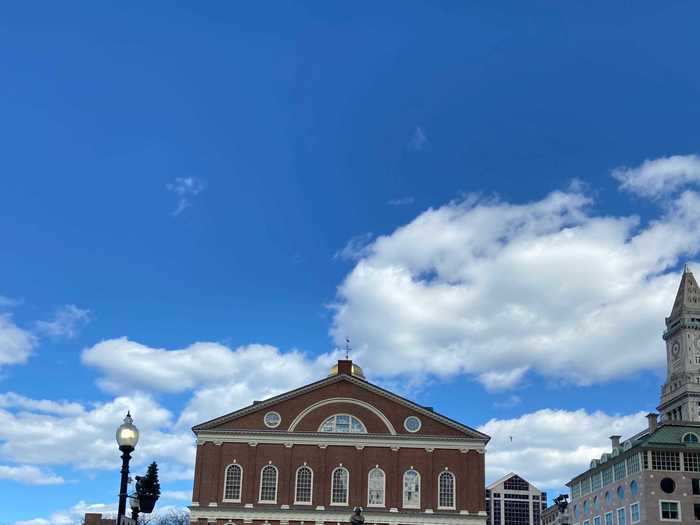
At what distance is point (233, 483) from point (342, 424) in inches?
374

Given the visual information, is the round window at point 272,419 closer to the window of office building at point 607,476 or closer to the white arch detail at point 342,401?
the white arch detail at point 342,401

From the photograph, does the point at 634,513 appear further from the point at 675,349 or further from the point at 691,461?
the point at 675,349

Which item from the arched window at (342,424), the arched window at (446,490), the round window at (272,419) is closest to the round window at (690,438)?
the arched window at (446,490)

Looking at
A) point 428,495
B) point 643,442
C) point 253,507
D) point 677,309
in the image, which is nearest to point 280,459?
point 253,507

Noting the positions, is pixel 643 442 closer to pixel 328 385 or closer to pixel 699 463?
pixel 699 463

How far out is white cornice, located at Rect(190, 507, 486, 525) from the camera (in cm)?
6391

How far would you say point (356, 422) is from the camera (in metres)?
67.4

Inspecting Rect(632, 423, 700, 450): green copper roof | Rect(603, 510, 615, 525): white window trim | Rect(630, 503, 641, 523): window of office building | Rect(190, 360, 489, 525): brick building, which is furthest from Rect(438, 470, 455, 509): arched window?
Rect(603, 510, 615, 525): white window trim

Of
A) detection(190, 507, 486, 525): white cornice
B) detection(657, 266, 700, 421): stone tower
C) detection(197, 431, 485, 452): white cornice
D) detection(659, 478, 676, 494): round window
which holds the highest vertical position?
detection(657, 266, 700, 421): stone tower

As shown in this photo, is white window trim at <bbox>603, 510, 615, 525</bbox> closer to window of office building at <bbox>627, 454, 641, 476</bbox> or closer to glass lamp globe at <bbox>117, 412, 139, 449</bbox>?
window of office building at <bbox>627, 454, 641, 476</bbox>

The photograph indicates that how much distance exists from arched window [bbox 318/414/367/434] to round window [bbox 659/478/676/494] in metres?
35.5

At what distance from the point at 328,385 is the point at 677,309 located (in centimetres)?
10819

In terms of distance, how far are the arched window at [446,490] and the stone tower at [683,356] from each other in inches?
3780

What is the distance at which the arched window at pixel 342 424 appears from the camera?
67188 millimetres
